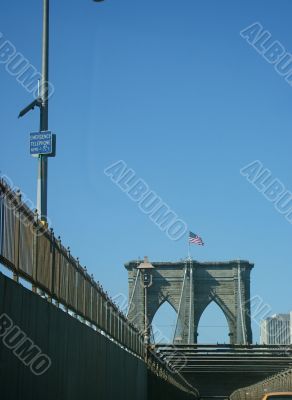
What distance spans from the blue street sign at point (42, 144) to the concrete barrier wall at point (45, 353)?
3497 mm

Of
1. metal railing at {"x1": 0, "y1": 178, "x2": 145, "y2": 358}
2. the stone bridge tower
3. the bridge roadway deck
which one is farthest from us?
the stone bridge tower

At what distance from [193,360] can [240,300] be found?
5266 centimetres

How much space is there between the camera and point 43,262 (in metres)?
10.6

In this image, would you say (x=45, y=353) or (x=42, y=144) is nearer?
(x=45, y=353)

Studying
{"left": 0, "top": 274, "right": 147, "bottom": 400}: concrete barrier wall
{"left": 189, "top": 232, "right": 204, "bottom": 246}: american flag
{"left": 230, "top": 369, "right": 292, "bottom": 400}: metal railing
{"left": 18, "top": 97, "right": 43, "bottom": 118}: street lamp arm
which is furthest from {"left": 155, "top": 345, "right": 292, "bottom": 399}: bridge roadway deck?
{"left": 0, "top": 274, "right": 147, "bottom": 400}: concrete barrier wall

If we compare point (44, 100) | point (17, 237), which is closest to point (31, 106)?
point (44, 100)

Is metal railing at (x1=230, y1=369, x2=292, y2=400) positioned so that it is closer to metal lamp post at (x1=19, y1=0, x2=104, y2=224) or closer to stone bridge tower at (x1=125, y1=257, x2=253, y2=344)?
metal lamp post at (x1=19, y1=0, x2=104, y2=224)

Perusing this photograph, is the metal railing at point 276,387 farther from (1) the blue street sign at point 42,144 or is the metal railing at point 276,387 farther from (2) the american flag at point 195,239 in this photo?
(1) the blue street sign at point 42,144

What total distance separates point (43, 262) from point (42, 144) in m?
4.96

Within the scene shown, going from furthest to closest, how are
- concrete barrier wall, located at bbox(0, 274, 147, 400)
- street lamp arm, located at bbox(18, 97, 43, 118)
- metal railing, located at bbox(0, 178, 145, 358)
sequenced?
street lamp arm, located at bbox(18, 97, 43, 118) → metal railing, located at bbox(0, 178, 145, 358) → concrete barrier wall, located at bbox(0, 274, 147, 400)

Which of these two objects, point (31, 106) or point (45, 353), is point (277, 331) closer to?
point (31, 106)

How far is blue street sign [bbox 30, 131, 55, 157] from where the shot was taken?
1508cm

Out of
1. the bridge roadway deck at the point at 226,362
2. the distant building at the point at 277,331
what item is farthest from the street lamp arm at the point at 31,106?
the distant building at the point at 277,331

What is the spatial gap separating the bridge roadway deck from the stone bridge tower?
23020mm
